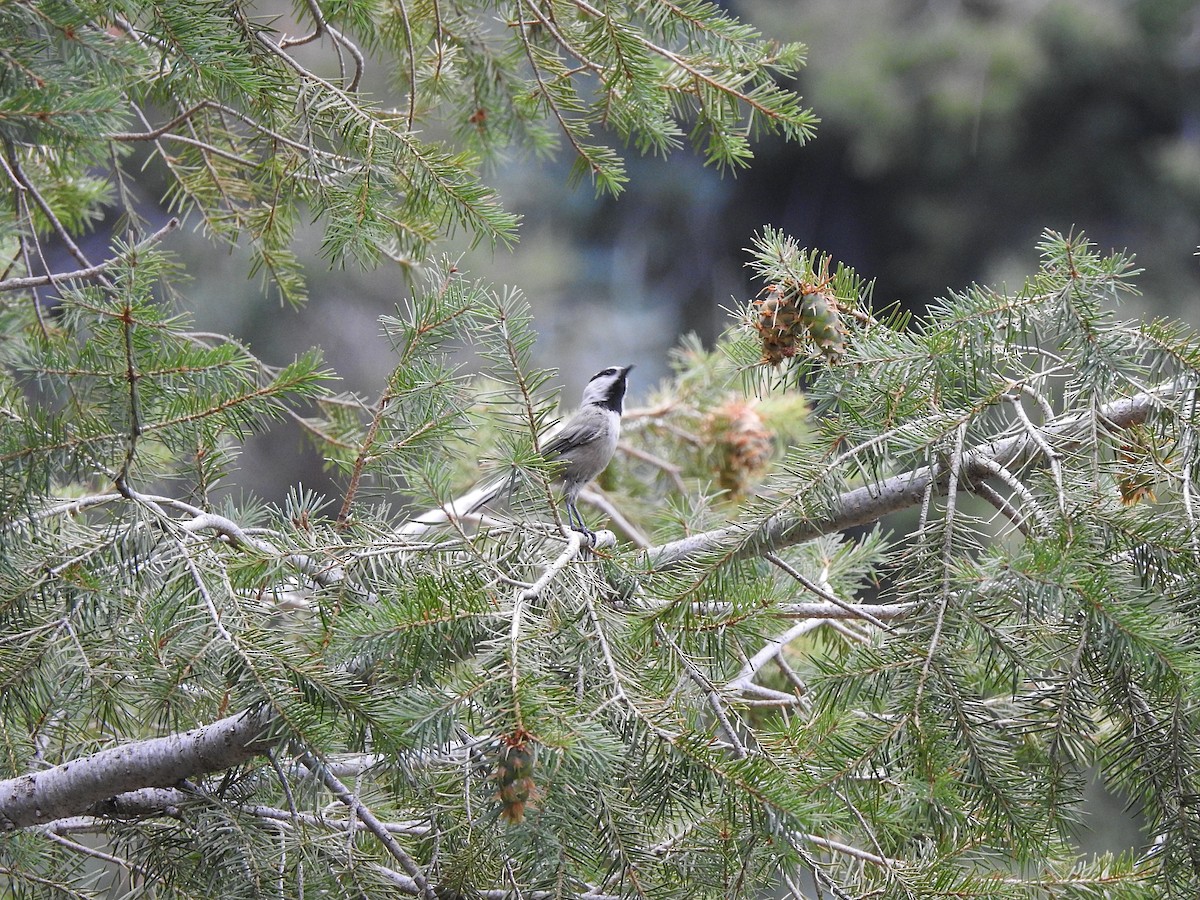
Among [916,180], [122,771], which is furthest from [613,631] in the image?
[916,180]

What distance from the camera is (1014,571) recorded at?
3.08 feet

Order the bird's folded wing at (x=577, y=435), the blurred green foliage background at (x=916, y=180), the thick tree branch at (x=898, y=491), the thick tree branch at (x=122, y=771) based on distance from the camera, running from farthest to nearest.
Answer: the blurred green foliage background at (x=916, y=180) < the bird's folded wing at (x=577, y=435) < the thick tree branch at (x=122, y=771) < the thick tree branch at (x=898, y=491)

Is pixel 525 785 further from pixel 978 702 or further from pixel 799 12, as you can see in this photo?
pixel 799 12

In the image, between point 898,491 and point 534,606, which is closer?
point 534,606

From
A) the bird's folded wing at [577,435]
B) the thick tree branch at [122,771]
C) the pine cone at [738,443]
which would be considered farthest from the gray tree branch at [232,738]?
the pine cone at [738,443]

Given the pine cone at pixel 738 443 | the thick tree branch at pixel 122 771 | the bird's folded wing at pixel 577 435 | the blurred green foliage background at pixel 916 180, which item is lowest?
the blurred green foliage background at pixel 916 180

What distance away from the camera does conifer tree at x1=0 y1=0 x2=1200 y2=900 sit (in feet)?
3.14

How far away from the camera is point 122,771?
1.22 metres

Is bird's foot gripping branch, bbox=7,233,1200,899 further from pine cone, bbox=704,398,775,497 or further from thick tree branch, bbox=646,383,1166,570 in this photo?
pine cone, bbox=704,398,775,497

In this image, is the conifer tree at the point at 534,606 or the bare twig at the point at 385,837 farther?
the bare twig at the point at 385,837

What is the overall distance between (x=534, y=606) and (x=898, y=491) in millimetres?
511

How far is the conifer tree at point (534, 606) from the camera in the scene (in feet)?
3.14

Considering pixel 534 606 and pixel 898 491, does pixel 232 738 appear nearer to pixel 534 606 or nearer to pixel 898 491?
pixel 534 606

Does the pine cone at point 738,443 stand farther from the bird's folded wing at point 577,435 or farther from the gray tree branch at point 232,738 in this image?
the gray tree branch at point 232,738
